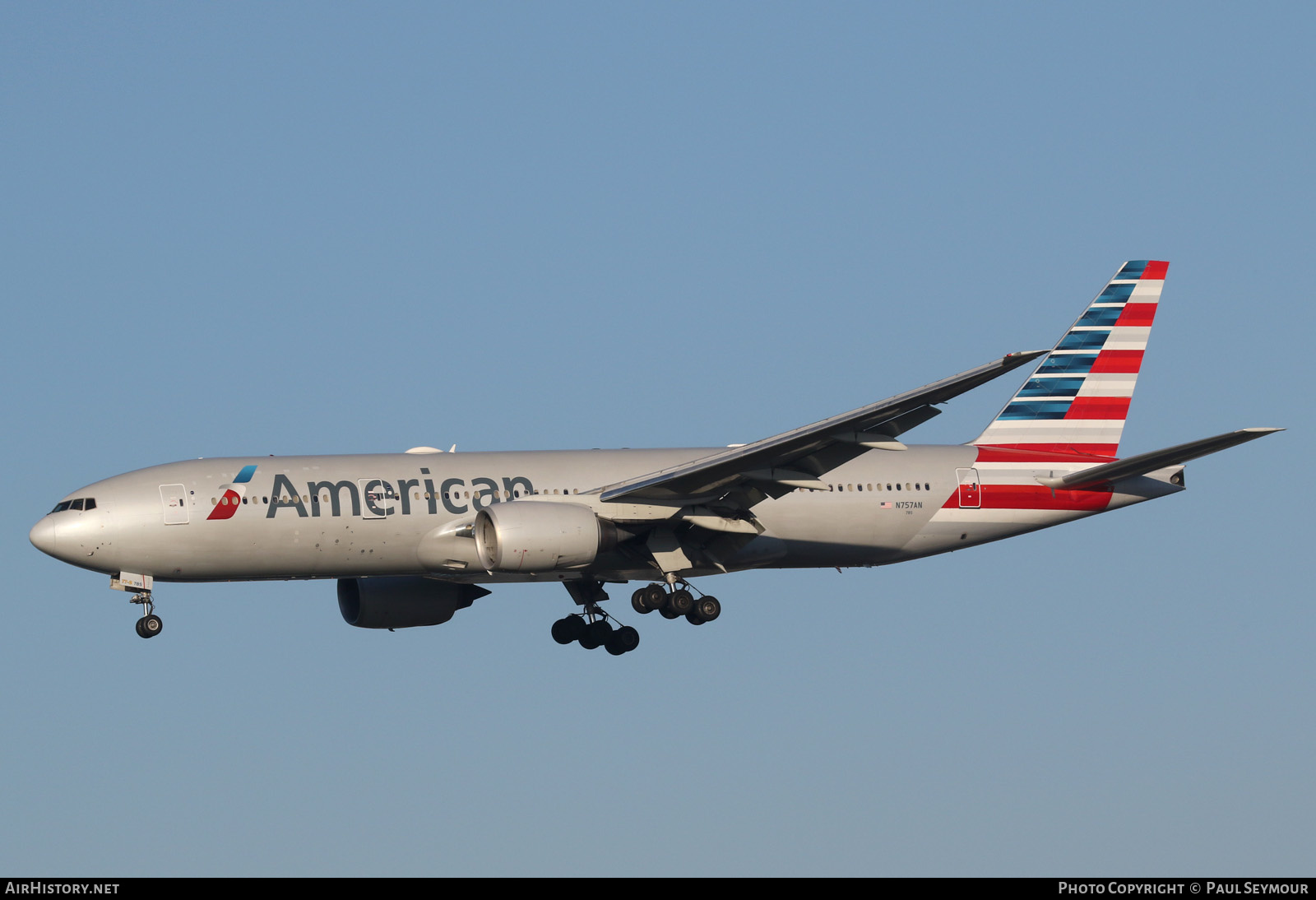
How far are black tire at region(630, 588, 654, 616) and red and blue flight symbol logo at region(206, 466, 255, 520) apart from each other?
9.30 metres

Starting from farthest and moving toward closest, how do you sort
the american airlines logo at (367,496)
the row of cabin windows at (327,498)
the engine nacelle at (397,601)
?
the engine nacelle at (397,601)
the american airlines logo at (367,496)
the row of cabin windows at (327,498)

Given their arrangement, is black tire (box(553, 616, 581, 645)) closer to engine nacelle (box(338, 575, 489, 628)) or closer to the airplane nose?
engine nacelle (box(338, 575, 489, 628))

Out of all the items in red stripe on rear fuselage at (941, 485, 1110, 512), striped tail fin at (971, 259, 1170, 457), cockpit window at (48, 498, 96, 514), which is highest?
striped tail fin at (971, 259, 1170, 457)

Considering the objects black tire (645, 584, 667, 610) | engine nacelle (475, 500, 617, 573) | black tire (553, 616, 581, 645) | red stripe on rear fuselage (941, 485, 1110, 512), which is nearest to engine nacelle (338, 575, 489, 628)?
black tire (553, 616, 581, 645)

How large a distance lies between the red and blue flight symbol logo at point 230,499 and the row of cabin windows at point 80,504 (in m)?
2.70

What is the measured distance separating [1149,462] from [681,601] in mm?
11648

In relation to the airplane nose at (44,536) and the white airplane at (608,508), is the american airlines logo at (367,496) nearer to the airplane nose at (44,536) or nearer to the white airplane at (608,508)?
the white airplane at (608,508)

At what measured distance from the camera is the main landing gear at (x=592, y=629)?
46.6 metres

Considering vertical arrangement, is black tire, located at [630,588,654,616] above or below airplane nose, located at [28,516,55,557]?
below

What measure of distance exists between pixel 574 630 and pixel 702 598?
5314 millimetres

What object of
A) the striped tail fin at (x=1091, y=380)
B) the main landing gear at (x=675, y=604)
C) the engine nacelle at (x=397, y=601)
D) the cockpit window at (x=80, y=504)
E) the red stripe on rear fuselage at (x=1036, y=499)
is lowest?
the main landing gear at (x=675, y=604)

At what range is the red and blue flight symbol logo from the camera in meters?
40.1

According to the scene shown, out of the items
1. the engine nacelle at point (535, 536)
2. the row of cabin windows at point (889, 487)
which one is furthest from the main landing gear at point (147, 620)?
the row of cabin windows at point (889, 487)
